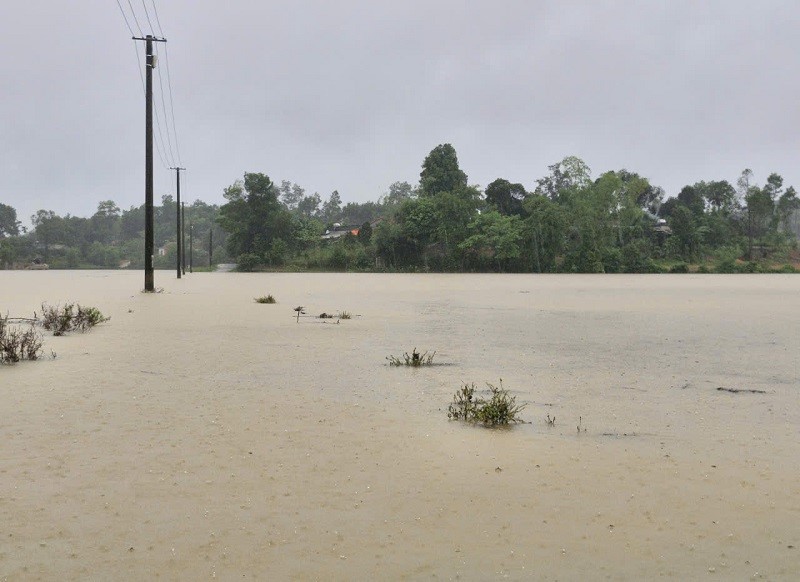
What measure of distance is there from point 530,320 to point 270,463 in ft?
39.9

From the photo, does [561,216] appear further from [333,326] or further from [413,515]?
[413,515]

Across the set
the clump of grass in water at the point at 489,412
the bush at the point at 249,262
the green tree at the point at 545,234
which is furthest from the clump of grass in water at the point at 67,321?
the bush at the point at 249,262

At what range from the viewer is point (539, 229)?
69688 mm

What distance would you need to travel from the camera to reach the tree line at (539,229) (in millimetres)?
70250

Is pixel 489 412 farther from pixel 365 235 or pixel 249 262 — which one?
pixel 249 262

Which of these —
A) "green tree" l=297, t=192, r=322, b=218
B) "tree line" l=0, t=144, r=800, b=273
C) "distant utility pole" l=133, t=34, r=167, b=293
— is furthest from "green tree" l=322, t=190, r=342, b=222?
"distant utility pole" l=133, t=34, r=167, b=293

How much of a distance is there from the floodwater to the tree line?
60.4 m

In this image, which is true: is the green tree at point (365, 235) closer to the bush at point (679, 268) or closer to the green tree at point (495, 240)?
the green tree at point (495, 240)

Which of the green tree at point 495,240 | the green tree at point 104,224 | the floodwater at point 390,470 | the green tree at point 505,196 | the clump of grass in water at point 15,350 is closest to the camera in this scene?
the floodwater at point 390,470

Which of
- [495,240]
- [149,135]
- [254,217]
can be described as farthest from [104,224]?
[149,135]

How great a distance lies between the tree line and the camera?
70.2 meters

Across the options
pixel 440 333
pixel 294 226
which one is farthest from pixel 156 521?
pixel 294 226

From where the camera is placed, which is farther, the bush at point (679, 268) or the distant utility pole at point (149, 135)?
the bush at point (679, 268)

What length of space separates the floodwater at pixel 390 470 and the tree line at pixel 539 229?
60.4 m
